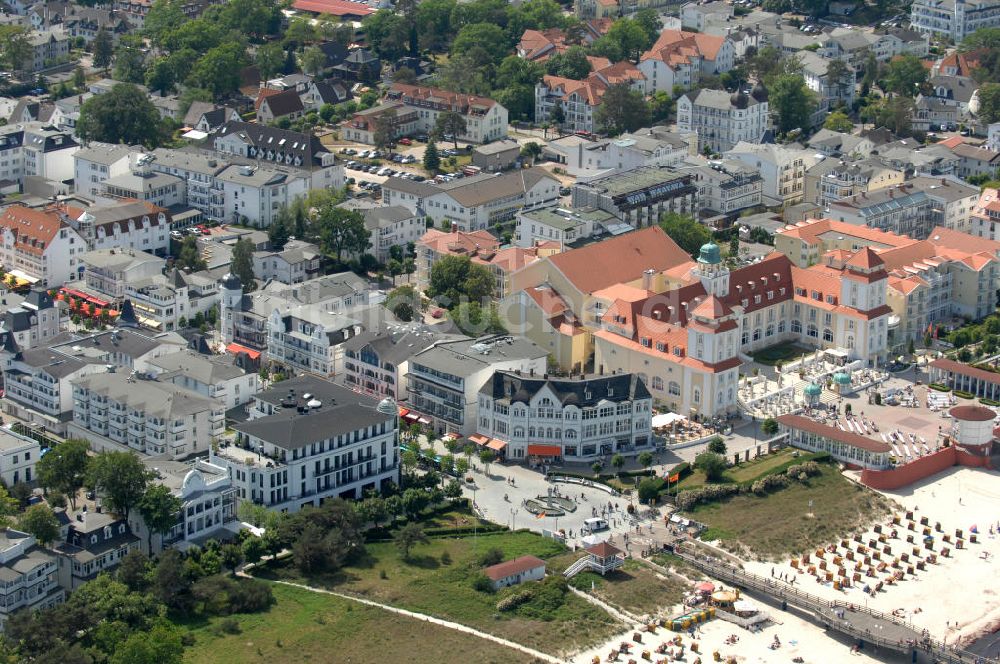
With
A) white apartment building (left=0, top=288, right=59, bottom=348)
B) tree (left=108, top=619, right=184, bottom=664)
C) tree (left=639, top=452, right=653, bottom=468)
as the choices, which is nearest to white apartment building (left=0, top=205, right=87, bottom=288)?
white apartment building (left=0, top=288, right=59, bottom=348)

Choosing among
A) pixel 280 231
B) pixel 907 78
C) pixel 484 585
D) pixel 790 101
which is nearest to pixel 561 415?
pixel 484 585

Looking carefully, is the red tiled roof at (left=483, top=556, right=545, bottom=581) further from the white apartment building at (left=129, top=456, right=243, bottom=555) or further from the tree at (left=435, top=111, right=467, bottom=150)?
the tree at (left=435, top=111, right=467, bottom=150)

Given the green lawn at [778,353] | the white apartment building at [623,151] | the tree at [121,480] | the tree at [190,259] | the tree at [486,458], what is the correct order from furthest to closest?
1. the white apartment building at [623,151]
2. the tree at [190,259]
3. the green lawn at [778,353]
4. the tree at [486,458]
5. the tree at [121,480]

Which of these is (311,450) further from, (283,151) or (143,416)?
(283,151)

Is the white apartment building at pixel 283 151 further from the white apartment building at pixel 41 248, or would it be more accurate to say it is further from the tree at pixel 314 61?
the tree at pixel 314 61

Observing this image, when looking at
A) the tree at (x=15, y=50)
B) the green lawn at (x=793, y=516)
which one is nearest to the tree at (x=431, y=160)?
the tree at (x=15, y=50)

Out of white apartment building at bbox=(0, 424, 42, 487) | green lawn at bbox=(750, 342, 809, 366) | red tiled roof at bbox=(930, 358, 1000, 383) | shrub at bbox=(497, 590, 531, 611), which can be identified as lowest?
shrub at bbox=(497, 590, 531, 611)

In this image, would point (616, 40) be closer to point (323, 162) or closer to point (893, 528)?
point (323, 162)
